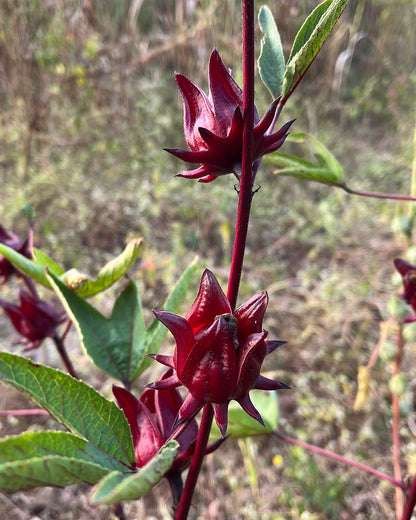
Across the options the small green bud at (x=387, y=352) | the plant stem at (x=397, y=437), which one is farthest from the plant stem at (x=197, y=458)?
the small green bud at (x=387, y=352)

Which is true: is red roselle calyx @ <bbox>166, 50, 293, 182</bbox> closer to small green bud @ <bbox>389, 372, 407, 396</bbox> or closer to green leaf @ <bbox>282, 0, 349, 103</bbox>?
green leaf @ <bbox>282, 0, 349, 103</bbox>

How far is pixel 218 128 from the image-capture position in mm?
274

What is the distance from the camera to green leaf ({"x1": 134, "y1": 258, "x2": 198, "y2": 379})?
410mm

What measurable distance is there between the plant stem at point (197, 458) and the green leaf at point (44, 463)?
0.07 meters

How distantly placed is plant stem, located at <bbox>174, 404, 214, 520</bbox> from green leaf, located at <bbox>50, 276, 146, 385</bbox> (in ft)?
0.43

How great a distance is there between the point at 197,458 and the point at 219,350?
0.26 feet

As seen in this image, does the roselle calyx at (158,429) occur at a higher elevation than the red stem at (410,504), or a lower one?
higher

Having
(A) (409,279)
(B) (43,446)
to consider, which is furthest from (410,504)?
(B) (43,446)

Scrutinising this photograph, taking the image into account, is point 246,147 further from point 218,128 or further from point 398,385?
point 398,385

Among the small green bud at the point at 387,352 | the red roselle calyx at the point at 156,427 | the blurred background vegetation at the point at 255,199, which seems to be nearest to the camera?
the red roselle calyx at the point at 156,427

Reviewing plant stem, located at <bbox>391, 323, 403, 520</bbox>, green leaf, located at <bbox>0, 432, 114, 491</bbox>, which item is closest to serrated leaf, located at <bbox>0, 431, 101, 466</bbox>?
green leaf, located at <bbox>0, 432, 114, 491</bbox>

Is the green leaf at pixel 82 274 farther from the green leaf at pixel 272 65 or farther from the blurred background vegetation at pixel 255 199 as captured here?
the blurred background vegetation at pixel 255 199

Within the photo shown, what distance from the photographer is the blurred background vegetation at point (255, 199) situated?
4.32ft

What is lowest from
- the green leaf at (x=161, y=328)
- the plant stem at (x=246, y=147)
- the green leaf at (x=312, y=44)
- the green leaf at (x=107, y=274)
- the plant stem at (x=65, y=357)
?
the plant stem at (x=65, y=357)
